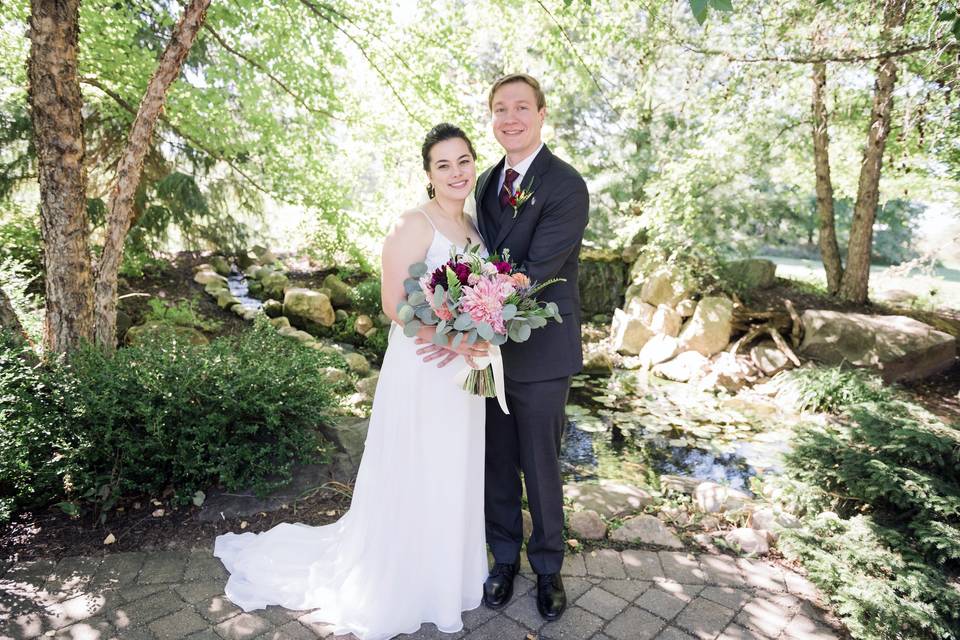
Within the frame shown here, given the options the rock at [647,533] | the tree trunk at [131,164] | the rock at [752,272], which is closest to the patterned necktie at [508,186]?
the rock at [647,533]

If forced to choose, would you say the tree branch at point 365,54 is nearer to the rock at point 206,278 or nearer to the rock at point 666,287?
the rock at point 206,278

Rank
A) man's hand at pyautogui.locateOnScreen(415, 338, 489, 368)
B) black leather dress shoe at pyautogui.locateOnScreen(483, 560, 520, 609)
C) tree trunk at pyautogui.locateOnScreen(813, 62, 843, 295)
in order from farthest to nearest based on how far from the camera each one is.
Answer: tree trunk at pyautogui.locateOnScreen(813, 62, 843, 295), black leather dress shoe at pyautogui.locateOnScreen(483, 560, 520, 609), man's hand at pyautogui.locateOnScreen(415, 338, 489, 368)

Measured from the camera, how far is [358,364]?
7.02 m

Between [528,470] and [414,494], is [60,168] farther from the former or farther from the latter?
[528,470]

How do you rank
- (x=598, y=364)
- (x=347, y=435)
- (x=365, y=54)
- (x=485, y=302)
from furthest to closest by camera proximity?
(x=598, y=364), (x=365, y=54), (x=347, y=435), (x=485, y=302)

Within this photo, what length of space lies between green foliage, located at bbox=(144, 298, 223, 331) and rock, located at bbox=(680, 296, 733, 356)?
694 cm

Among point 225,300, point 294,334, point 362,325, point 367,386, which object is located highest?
point 225,300

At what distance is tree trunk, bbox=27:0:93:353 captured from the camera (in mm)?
3549

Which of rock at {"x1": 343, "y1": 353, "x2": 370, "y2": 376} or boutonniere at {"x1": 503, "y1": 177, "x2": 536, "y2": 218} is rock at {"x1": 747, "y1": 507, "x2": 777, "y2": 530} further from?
rock at {"x1": 343, "y1": 353, "x2": 370, "y2": 376}

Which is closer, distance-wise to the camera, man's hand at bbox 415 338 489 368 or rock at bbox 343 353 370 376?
man's hand at bbox 415 338 489 368

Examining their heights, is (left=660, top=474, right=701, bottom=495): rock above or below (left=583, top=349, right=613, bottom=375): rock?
below

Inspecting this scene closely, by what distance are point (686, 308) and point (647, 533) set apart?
6.42 meters

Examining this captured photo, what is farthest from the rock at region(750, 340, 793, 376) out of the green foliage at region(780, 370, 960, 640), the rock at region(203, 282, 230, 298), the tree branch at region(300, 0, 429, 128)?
the rock at region(203, 282, 230, 298)

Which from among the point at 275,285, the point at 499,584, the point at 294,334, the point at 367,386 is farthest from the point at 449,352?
the point at 275,285
